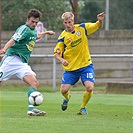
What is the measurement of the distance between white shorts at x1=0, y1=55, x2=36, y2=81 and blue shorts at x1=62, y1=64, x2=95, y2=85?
104cm

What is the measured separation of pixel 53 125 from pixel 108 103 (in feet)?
19.0

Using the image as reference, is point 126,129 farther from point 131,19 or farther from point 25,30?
point 131,19

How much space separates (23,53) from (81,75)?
137cm

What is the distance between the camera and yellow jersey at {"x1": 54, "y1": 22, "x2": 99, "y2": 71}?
41.4 ft

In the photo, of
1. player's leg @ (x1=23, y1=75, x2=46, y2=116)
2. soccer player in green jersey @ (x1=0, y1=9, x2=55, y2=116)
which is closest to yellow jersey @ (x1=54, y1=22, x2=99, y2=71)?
soccer player in green jersey @ (x1=0, y1=9, x2=55, y2=116)

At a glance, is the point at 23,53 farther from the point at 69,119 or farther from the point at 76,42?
the point at 69,119

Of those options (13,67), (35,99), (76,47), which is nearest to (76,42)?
(76,47)

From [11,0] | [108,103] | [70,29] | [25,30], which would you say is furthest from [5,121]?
[11,0]

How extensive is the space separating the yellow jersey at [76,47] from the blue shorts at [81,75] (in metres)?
0.09

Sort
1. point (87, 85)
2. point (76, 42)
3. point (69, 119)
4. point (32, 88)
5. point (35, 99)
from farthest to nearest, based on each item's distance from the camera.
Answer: point (76, 42)
point (87, 85)
point (32, 88)
point (35, 99)
point (69, 119)

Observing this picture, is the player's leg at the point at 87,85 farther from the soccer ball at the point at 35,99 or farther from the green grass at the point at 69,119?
the soccer ball at the point at 35,99

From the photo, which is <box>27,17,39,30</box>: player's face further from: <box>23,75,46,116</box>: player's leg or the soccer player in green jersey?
<box>23,75,46,116</box>: player's leg

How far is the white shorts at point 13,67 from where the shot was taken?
39.2 feet

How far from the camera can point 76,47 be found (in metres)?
12.6
